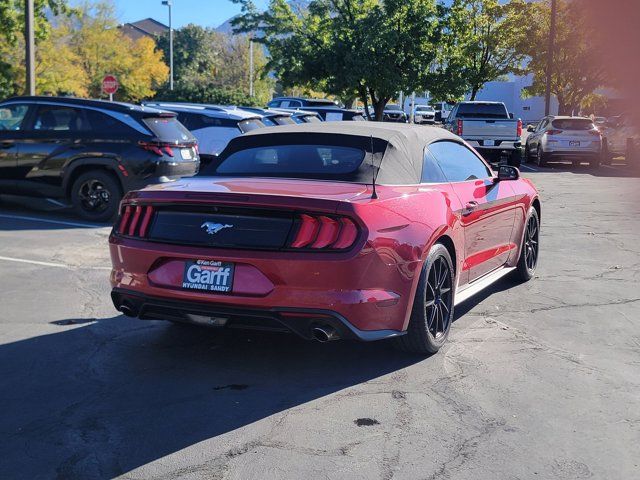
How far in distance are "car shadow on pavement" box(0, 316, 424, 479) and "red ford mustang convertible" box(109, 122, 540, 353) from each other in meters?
0.37

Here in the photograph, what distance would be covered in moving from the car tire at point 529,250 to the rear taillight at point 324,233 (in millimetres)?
Answer: 3414

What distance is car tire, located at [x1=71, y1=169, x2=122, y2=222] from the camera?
441 inches

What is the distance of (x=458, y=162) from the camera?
257 inches

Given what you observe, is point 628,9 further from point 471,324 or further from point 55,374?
point 471,324

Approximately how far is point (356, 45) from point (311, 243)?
2355 cm

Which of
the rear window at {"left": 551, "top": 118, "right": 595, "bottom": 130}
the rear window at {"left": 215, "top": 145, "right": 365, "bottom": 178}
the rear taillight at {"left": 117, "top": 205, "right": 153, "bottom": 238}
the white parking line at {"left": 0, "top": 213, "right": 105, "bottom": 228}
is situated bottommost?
the white parking line at {"left": 0, "top": 213, "right": 105, "bottom": 228}

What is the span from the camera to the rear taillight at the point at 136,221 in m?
5.06

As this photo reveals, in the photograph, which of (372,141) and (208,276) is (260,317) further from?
(372,141)

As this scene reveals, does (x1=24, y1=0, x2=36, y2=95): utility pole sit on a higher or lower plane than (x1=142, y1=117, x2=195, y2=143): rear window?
higher

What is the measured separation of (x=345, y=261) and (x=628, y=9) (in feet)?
11.9

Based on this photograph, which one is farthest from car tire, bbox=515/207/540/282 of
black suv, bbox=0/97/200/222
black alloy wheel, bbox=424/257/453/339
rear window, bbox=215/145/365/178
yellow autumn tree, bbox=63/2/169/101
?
yellow autumn tree, bbox=63/2/169/101

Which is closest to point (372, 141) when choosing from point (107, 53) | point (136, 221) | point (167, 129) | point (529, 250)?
point (136, 221)

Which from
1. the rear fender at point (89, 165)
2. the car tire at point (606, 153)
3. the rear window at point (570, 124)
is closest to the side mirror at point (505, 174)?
the car tire at point (606, 153)

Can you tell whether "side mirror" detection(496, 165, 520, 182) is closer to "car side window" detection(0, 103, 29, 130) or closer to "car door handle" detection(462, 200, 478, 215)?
"car door handle" detection(462, 200, 478, 215)
